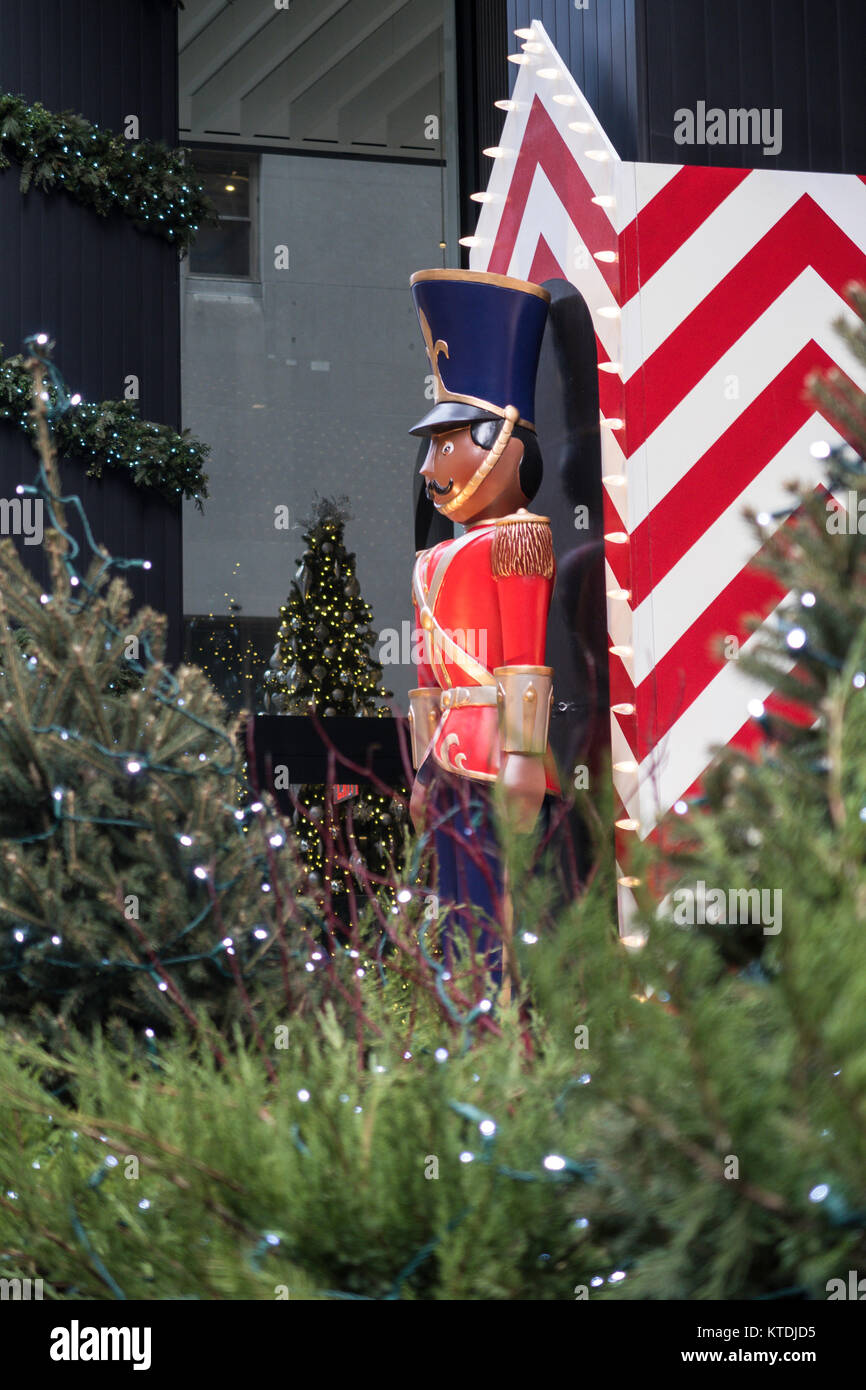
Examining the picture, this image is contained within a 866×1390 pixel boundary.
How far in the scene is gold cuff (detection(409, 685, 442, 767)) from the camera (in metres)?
4.04

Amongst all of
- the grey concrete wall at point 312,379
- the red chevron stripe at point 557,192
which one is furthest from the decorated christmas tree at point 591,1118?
the grey concrete wall at point 312,379

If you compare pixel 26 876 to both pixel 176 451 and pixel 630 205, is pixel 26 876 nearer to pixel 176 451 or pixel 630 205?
pixel 630 205

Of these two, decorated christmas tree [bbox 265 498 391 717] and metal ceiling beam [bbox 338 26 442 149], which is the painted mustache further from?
metal ceiling beam [bbox 338 26 442 149]

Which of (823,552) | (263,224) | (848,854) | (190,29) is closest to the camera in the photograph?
(848,854)

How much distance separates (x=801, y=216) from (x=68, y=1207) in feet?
10.6

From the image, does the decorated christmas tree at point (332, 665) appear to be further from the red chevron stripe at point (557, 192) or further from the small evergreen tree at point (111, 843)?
the small evergreen tree at point (111, 843)

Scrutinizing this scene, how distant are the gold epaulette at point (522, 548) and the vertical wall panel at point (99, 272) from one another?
4.66 m

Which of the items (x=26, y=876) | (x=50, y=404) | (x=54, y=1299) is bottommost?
(x=54, y=1299)

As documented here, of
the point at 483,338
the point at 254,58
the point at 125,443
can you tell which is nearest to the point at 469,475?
the point at 483,338

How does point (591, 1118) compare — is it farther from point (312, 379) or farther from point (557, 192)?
point (312, 379)

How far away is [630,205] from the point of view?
383 centimetres

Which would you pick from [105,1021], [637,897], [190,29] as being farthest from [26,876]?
[190,29]

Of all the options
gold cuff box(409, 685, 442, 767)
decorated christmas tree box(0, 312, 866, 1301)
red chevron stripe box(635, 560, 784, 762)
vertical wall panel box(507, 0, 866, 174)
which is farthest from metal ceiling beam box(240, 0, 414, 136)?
decorated christmas tree box(0, 312, 866, 1301)

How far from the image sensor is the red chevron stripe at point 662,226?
12.6 ft
